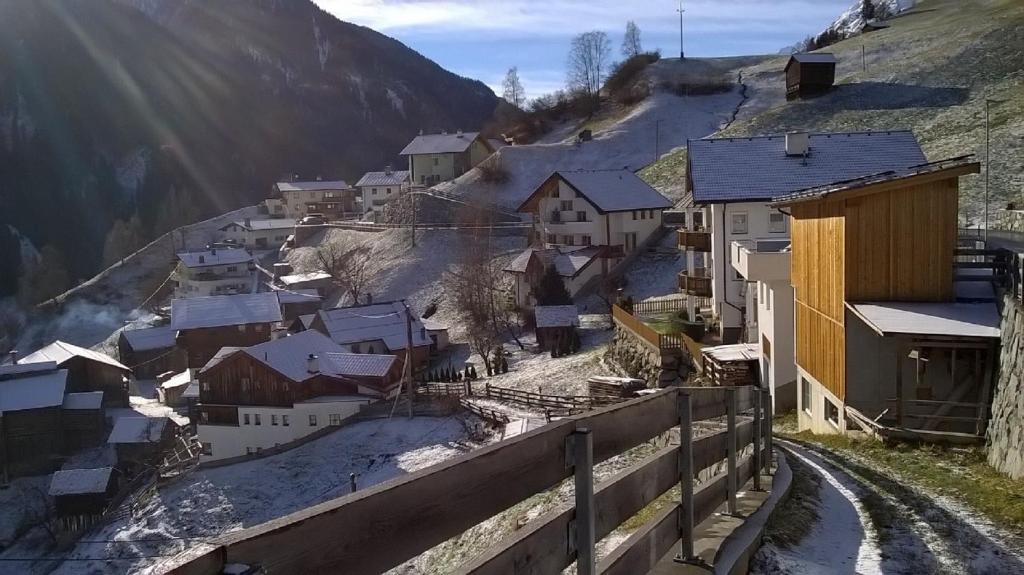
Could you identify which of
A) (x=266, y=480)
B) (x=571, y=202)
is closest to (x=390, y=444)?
(x=266, y=480)

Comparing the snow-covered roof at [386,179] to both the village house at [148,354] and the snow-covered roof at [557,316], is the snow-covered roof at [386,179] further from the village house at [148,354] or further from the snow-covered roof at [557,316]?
the snow-covered roof at [557,316]

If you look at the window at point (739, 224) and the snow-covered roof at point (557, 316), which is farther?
the snow-covered roof at point (557, 316)

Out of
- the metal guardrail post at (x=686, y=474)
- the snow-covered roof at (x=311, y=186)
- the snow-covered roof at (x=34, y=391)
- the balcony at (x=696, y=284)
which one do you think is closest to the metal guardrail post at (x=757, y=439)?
the metal guardrail post at (x=686, y=474)

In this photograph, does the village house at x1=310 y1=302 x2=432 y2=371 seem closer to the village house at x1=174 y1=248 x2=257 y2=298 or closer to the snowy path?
the village house at x1=174 y1=248 x2=257 y2=298

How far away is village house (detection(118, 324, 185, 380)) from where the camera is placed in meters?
58.1

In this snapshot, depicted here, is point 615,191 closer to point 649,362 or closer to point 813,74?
point 649,362

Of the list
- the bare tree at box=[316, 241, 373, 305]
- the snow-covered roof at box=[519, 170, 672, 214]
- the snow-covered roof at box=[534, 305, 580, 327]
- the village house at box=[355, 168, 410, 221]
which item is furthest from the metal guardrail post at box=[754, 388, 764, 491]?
the village house at box=[355, 168, 410, 221]

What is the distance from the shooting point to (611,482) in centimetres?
398

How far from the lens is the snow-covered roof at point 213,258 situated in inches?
2931

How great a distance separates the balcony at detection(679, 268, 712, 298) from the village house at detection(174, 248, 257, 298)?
48337 millimetres

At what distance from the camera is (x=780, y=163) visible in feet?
112

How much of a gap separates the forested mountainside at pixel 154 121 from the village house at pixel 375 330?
7905cm

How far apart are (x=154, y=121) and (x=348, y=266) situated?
12039cm

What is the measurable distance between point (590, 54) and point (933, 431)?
111 m
